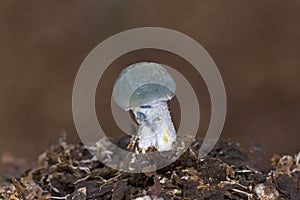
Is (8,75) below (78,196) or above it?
above

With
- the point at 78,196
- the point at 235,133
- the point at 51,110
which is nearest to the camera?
the point at 78,196

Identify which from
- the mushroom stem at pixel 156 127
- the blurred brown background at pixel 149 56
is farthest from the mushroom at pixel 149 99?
the blurred brown background at pixel 149 56

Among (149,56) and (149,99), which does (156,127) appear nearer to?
(149,99)

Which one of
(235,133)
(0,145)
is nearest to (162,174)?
(235,133)

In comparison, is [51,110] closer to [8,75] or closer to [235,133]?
[8,75]

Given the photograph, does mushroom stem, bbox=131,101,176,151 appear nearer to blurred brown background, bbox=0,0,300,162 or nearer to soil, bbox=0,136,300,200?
soil, bbox=0,136,300,200
